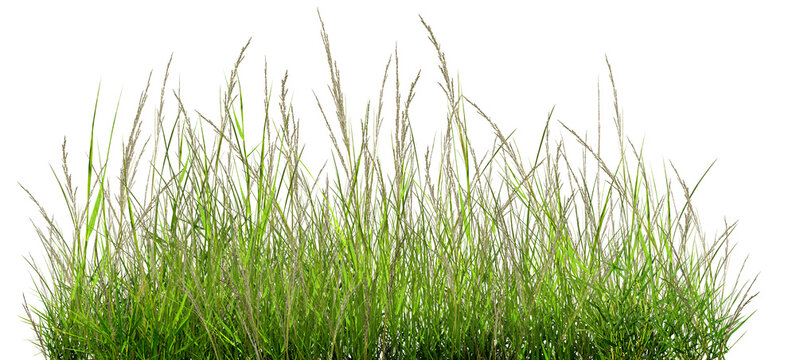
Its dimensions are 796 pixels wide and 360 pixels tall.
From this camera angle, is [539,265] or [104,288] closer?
[104,288]

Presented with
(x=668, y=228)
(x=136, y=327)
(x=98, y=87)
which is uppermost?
(x=98, y=87)

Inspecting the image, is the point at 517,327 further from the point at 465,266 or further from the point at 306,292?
the point at 306,292

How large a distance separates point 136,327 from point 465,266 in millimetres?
1111

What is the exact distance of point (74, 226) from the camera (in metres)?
2.54

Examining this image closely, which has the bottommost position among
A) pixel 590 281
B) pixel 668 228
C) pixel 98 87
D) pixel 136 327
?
pixel 136 327

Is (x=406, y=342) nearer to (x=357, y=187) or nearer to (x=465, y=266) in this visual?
(x=465, y=266)

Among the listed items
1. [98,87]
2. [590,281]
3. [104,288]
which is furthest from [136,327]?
[590,281]

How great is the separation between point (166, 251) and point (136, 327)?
0.27 meters

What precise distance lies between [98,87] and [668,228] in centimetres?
202

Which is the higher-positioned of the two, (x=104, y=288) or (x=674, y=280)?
(x=674, y=280)

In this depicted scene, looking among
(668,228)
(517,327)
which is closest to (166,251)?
(517,327)

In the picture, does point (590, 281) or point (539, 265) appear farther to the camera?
point (539, 265)

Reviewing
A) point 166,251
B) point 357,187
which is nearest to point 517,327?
point 357,187

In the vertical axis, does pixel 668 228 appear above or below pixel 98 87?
below
